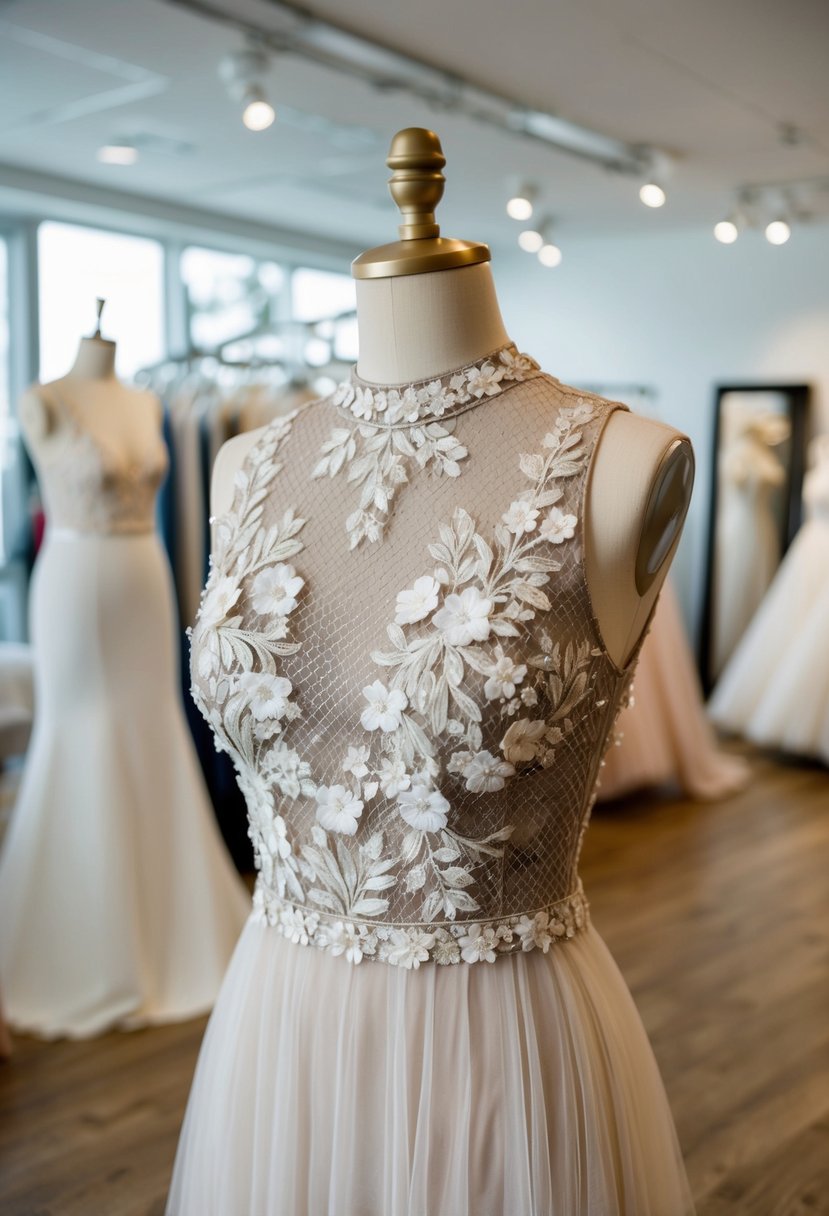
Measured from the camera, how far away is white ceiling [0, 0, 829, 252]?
3633mm

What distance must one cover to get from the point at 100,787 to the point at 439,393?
217 centimetres

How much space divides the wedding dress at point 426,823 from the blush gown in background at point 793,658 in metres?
4.95

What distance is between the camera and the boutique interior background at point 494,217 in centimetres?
370

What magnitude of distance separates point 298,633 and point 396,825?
0.23m

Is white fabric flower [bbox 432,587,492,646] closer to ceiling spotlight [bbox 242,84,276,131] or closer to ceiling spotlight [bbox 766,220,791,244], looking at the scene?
ceiling spotlight [bbox 242,84,276,131]

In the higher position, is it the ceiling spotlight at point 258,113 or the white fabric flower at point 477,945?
the ceiling spotlight at point 258,113

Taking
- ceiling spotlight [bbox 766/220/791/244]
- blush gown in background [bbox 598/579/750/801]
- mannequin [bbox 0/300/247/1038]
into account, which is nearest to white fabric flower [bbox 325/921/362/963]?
mannequin [bbox 0/300/247/1038]

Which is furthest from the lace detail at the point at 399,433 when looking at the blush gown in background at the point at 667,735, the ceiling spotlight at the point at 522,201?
the ceiling spotlight at the point at 522,201

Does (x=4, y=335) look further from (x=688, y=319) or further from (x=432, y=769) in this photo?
(x=432, y=769)

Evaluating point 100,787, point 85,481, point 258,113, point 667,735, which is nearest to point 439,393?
point 85,481

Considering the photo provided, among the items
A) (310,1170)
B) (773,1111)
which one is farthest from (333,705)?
(773,1111)

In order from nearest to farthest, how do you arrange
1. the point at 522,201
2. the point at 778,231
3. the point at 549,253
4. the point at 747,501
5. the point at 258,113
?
the point at 258,113 < the point at 522,201 < the point at 778,231 < the point at 549,253 < the point at 747,501

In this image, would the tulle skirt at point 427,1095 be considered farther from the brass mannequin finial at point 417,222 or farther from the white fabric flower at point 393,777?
the brass mannequin finial at point 417,222

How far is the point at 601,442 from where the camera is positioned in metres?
1.26
